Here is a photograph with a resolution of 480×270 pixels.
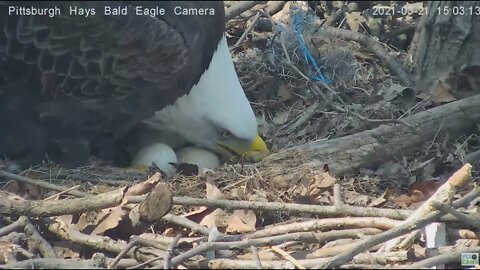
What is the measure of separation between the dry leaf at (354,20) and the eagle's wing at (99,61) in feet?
4.76

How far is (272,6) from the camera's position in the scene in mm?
5594

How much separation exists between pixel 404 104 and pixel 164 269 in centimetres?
224

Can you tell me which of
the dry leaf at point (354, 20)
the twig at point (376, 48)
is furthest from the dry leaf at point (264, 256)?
the dry leaf at point (354, 20)

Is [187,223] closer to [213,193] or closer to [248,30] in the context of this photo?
[213,193]

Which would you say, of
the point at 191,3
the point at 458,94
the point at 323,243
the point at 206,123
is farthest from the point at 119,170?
the point at 458,94

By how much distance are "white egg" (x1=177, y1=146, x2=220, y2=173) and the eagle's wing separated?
10.7 inches

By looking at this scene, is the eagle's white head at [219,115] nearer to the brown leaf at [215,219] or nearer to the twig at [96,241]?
the brown leaf at [215,219]

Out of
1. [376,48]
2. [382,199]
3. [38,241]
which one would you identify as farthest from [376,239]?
[376,48]

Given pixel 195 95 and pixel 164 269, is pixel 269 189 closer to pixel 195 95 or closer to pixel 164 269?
pixel 195 95

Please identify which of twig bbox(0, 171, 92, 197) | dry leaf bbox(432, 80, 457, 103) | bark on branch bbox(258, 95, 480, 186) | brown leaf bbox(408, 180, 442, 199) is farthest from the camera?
dry leaf bbox(432, 80, 457, 103)

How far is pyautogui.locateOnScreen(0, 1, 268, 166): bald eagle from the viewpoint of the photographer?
12.5 ft

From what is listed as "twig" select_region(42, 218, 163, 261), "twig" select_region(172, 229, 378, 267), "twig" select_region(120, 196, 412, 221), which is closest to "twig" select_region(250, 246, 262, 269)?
"twig" select_region(172, 229, 378, 267)

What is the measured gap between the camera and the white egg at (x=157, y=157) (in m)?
4.03

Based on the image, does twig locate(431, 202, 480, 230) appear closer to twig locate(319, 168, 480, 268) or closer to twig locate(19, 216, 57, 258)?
twig locate(319, 168, 480, 268)
